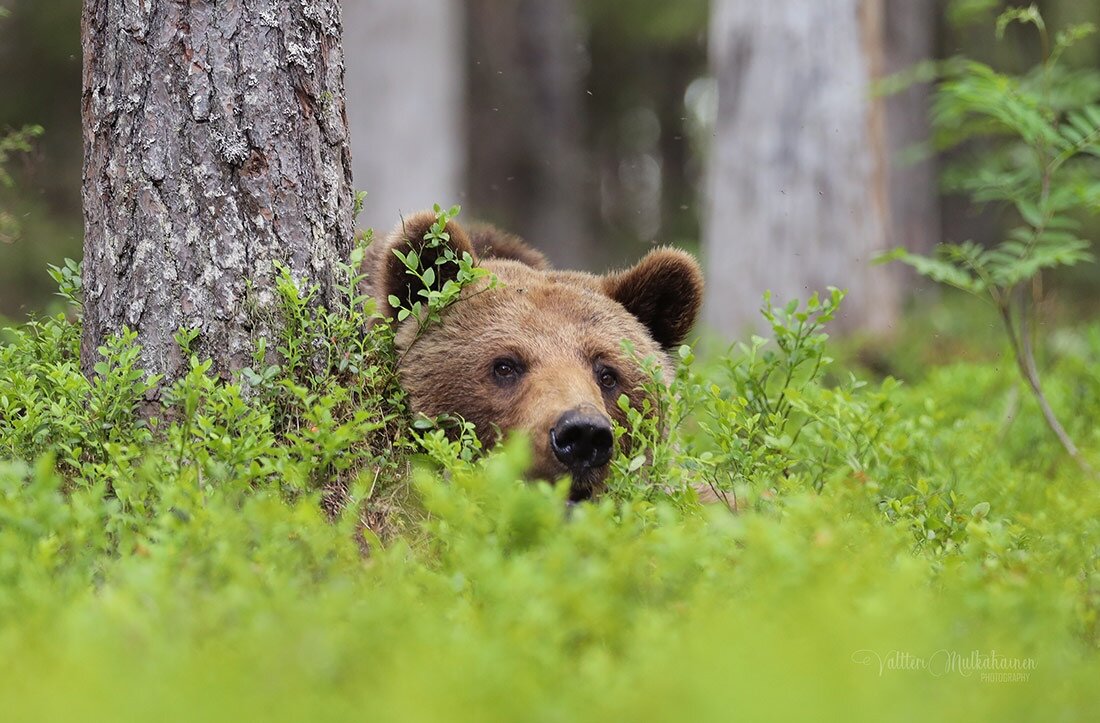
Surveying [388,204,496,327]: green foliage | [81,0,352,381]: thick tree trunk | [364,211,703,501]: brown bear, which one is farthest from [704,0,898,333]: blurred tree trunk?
[81,0,352,381]: thick tree trunk

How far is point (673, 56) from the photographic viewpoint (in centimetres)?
2722

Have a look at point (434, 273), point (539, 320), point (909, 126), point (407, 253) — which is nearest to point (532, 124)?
point (909, 126)

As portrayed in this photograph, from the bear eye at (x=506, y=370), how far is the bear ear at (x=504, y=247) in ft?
3.58

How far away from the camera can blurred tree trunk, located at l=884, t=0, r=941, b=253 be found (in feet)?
62.0

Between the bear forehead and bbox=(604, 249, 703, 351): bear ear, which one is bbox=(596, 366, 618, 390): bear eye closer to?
the bear forehead

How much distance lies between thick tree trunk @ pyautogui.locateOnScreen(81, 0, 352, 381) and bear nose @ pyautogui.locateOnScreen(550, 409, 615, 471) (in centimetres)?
106

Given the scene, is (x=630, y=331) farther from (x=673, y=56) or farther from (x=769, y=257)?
(x=673, y=56)

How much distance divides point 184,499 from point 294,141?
1558mm

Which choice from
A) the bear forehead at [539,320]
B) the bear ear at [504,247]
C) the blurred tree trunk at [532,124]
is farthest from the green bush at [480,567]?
the blurred tree trunk at [532,124]

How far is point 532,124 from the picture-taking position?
73.8 ft

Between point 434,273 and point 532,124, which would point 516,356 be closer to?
point 434,273

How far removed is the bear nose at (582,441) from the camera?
3.96m

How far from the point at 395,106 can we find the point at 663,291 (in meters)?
10.3

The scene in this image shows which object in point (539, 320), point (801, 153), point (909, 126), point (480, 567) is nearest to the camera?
point (480, 567)
